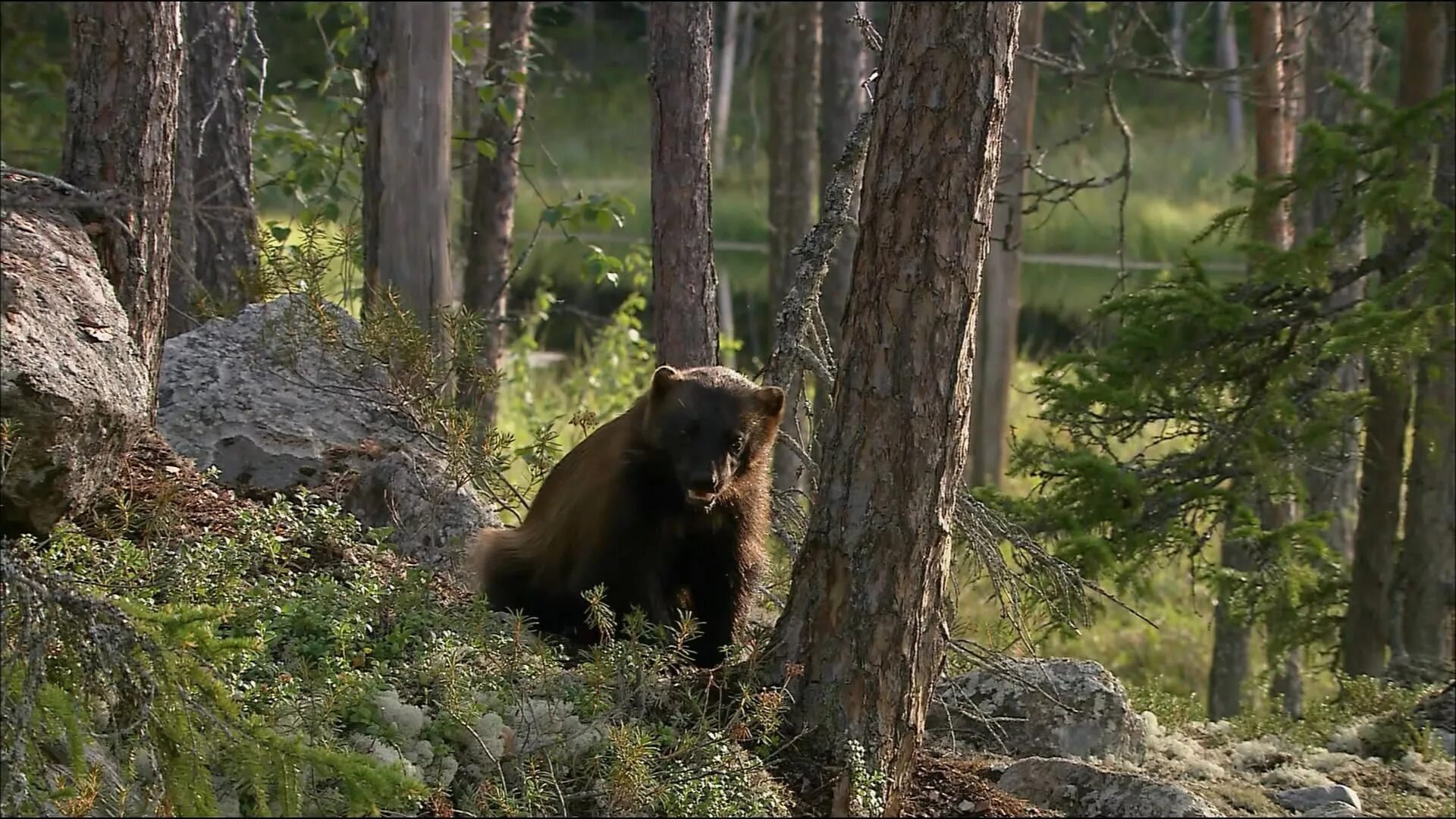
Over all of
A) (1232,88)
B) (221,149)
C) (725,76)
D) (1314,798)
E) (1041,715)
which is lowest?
(1314,798)

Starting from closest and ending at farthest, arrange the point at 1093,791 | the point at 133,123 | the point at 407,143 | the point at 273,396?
1. the point at 1093,791
2. the point at 133,123
3. the point at 273,396
4. the point at 407,143

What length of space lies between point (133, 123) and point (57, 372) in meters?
2.01

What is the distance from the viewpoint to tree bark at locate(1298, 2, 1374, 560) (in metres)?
12.2

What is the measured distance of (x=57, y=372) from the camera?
194 inches

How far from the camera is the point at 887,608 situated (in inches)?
193

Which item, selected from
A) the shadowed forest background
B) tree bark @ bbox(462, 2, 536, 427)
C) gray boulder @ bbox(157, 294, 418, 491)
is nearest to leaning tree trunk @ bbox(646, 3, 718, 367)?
the shadowed forest background

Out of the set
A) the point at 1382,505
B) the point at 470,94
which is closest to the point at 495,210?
the point at 470,94

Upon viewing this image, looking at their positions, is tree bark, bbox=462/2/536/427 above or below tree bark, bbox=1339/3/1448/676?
above

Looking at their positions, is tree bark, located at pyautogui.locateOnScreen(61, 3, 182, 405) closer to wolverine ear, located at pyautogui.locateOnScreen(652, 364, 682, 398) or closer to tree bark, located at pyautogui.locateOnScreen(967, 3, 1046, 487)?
wolverine ear, located at pyautogui.locateOnScreen(652, 364, 682, 398)

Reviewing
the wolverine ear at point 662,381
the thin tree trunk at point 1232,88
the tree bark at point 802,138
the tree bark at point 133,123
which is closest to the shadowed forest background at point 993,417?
the tree bark at point 802,138

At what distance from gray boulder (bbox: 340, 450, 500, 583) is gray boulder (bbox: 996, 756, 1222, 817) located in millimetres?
2789

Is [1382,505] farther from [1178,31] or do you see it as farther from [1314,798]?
[1178,31]

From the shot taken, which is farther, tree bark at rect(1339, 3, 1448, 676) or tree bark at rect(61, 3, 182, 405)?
tree bark at rect(1339, 3, 1448, 676)

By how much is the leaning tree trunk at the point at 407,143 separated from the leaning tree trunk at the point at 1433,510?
19.9 feet
